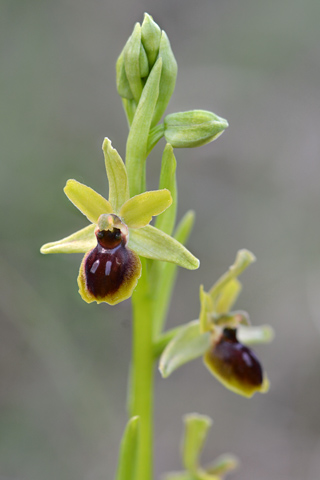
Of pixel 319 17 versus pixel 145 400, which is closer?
pixel 145 400

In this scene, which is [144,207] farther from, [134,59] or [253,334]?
[253,334]

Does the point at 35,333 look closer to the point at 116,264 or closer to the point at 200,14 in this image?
the point at 116,264

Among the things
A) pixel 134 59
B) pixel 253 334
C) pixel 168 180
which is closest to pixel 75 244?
pixel 168 180

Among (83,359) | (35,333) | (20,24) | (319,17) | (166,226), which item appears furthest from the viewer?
(319,17)

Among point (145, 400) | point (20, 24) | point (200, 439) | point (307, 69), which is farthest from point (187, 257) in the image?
point (307, 69)

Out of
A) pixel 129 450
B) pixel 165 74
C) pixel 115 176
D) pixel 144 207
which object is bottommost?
pixel 129 450

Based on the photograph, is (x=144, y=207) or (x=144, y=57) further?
(x=144, y=57)

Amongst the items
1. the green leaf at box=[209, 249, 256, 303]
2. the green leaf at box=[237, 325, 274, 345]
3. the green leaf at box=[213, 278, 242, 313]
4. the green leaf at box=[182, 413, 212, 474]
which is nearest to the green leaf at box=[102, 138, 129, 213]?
the green leaf at box=[209, 249, 256, 303]
